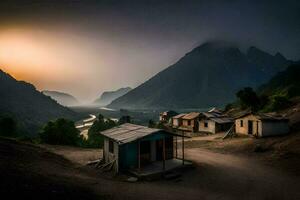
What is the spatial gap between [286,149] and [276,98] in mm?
34057

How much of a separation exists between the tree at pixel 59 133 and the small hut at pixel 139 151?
24472 millimetres

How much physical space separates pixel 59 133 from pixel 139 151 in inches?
1164

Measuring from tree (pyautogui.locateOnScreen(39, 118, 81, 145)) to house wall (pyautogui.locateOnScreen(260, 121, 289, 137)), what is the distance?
34391mm

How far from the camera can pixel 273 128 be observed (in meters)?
38.9

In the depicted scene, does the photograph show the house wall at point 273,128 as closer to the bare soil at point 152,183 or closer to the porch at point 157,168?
the bare soil at point 152,183

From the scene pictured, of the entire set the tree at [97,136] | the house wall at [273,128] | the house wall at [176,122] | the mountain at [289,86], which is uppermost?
the mountain at [289,86]

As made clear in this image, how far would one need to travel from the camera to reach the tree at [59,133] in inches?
1863

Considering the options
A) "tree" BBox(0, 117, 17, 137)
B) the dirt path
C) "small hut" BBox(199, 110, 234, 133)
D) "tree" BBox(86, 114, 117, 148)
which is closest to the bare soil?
the dirt path

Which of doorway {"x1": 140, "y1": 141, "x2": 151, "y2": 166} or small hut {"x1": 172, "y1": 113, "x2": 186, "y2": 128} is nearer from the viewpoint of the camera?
doorway {"x1": 140, "y1": 141, "x2": 151, "y2": 166}

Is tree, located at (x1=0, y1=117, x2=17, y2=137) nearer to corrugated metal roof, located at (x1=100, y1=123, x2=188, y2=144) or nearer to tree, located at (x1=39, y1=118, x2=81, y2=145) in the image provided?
tree, located at (x1=39, y1=118, x2=81, y2=145)

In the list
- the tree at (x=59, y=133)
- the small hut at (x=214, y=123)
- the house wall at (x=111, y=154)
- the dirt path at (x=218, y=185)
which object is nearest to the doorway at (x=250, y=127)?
the small hut at (x=214, y=123)

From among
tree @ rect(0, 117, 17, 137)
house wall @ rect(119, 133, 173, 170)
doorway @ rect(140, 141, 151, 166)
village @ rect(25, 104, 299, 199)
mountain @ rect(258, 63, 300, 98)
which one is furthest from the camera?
mountain @ rect(258, 63, 300, 98)

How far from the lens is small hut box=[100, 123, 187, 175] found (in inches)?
921

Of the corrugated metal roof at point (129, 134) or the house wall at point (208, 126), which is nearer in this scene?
the corrugated metal roof at point (129, 134)
